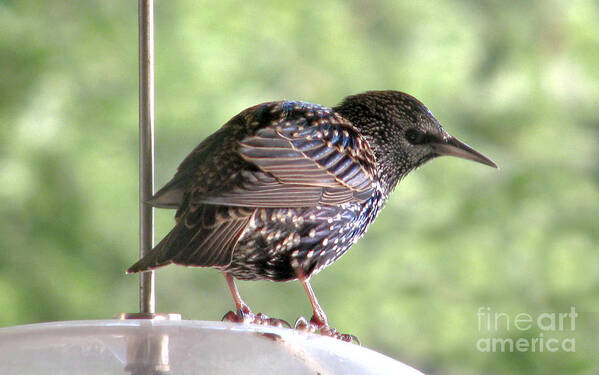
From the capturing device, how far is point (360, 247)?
3.35 m

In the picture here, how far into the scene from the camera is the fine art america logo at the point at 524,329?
3400 millimetres

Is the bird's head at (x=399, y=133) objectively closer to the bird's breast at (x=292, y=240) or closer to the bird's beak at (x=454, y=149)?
the bird's beak at (x=454, y=149)

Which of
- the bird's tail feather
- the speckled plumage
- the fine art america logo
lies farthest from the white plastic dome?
the fine art america logo

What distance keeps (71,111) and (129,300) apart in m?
0.65

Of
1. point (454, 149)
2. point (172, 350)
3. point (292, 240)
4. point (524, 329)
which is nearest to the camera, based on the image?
point (172, 350)

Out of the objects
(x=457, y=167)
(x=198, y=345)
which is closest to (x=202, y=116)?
(x=457, y=167)

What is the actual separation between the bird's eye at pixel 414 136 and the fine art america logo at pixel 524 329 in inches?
68.6

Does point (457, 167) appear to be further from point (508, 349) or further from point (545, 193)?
point (508, 349)

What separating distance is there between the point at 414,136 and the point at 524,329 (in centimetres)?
Answer: 182

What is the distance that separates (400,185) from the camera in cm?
329

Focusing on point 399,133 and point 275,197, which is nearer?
point 275,197

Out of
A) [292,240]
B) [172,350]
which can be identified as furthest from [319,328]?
[172,350]

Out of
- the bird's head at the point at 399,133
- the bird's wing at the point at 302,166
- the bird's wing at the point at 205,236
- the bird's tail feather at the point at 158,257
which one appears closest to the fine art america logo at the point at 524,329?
the bird's head at the point at 399,133

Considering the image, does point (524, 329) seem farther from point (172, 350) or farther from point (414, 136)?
point (172, 350)
